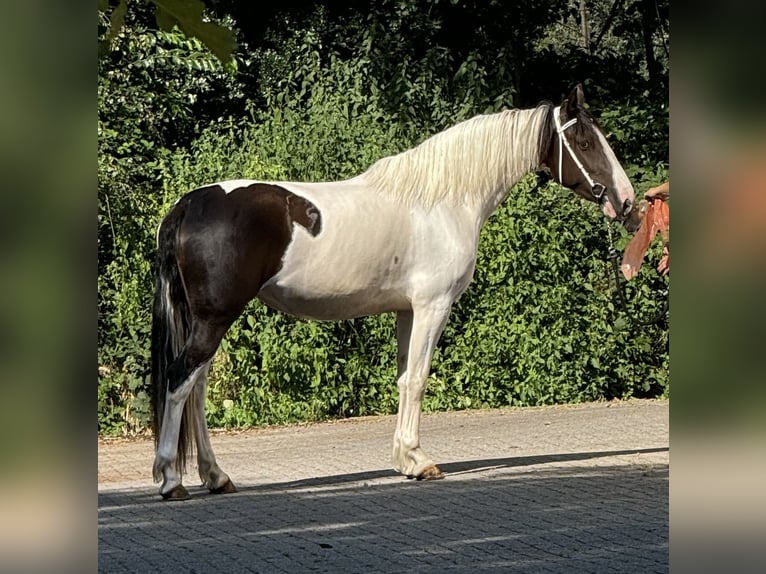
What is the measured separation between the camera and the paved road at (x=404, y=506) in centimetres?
582

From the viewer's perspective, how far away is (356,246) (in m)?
7.95

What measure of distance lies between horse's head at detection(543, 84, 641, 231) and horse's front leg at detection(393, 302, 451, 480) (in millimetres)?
1306

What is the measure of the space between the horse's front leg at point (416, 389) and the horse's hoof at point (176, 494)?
5.05 ft

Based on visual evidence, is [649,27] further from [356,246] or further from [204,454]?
[204,454]

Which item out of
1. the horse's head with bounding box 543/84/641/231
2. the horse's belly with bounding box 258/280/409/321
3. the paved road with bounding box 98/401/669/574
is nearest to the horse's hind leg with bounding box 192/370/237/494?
the paved road with bounding box 98/401/669/574

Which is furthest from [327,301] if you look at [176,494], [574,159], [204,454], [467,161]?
[574,159]

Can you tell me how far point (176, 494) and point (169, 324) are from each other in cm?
106

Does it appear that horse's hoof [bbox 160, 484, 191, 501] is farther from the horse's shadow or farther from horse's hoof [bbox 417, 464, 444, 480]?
horse's hoof [bbox 417, 464, 444, 480]

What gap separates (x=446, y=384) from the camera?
13.1 m

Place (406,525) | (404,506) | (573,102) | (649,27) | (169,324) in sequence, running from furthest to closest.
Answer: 1. (649,27)
2. (573,102)
3. (169,324)
4. (404,506)
5. (406,525)

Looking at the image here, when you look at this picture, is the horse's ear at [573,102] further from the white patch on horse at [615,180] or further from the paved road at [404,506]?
the paved road at [404,506]

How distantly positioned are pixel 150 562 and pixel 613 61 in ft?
51.2

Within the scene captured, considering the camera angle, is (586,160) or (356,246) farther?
(586,160)
